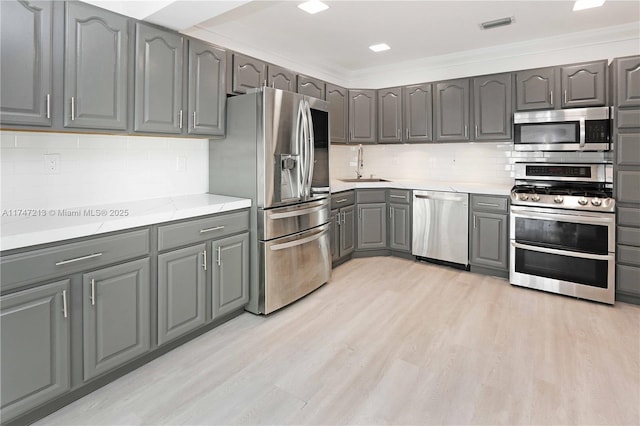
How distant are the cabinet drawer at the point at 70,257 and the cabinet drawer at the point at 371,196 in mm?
2869

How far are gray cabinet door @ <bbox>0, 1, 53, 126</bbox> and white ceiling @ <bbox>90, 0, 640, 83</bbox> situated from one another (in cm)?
53

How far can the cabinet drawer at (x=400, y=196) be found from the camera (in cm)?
453

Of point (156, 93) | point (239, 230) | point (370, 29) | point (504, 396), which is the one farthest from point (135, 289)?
point (370, 29)

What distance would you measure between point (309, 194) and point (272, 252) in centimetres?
67

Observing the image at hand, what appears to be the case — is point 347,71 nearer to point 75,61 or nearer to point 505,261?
point 505,261

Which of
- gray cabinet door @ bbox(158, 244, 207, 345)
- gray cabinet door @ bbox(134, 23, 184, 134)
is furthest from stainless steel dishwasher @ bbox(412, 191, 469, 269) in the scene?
gray cabinet door @ bbox(134, 23, 184, 134)

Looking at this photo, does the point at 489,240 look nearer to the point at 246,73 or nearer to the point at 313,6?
the point at 313,6

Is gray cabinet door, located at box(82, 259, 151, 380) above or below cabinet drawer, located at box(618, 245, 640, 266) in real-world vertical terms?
below

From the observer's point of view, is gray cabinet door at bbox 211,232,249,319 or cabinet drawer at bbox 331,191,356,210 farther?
cabinet drawer at bbox 331,191,356,210

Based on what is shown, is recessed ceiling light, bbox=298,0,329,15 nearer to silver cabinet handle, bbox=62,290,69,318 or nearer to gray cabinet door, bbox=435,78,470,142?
gray cabinet door, bbox=435,78,470,142

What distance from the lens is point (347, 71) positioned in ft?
16.9

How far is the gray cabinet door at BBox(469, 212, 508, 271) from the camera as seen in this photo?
3.88m

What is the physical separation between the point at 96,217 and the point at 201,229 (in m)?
0.66

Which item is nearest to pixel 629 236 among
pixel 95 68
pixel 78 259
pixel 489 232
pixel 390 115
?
pixel 489 232
